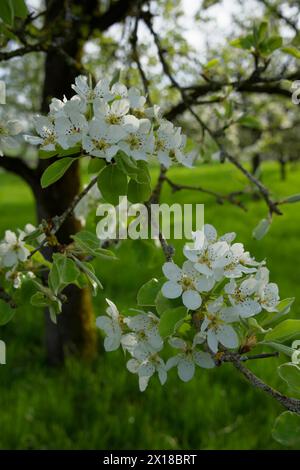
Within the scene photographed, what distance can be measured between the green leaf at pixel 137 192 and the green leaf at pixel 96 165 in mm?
83

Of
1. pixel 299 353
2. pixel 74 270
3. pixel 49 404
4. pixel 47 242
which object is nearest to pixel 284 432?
pixel 299 353

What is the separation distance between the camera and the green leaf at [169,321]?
899mm

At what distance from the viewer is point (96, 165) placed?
105cm

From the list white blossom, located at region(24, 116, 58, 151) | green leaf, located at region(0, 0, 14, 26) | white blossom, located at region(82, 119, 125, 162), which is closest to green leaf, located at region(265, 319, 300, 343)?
white blossom, located at region(82, 119, 125, 162)

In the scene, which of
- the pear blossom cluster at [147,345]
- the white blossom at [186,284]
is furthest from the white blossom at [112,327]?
the white blossom at [186,284]

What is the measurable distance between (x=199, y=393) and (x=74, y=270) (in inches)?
92.4

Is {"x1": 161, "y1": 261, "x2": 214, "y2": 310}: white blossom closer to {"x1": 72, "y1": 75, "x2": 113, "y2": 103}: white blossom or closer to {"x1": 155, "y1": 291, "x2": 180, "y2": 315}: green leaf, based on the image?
→ {"x1": 155, "y1": 291, "x2": 180, "y2": 315}: green leaf

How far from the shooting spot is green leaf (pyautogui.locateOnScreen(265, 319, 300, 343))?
96 cm

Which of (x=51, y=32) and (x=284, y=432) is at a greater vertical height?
(x=51, y=32)

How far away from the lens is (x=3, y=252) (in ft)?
4.29

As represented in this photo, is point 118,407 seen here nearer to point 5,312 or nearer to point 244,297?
point 5,312

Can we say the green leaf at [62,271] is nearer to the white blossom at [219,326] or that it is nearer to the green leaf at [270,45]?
the white blossom at [219,326]
